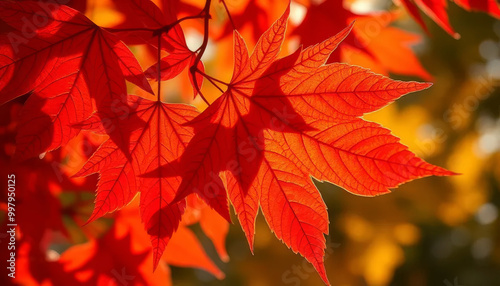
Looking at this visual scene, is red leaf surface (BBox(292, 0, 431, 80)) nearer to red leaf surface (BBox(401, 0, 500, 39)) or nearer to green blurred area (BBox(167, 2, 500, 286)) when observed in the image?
red leaf surface (BBox(401, 0, 500, 39))

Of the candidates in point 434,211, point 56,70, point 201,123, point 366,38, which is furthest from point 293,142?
point 434,211

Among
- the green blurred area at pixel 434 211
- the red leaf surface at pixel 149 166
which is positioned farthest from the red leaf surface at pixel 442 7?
the green blurred area at pixel 434 211

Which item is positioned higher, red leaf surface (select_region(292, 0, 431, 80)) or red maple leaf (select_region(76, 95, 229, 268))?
red leaf surface (select_region(292, 0, 431, 80))

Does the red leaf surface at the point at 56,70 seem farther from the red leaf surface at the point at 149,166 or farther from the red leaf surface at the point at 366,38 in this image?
the red leaf surface at the point at 366,38

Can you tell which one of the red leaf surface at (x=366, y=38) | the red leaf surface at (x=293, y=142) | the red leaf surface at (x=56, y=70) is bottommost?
the red leaf surface at (x=293, y=142)

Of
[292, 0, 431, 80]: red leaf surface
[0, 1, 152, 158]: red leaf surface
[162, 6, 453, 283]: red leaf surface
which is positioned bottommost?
[162, 6, 453, 283]: red leaf surface

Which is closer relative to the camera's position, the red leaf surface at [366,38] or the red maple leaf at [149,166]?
the red maple leaf at [149,166]

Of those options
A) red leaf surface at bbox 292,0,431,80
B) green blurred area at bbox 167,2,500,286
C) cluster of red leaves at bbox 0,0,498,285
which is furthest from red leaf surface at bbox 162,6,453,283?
green blurred area at bbox 167,2,500,286

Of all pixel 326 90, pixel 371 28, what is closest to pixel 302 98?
pixel 326 90
